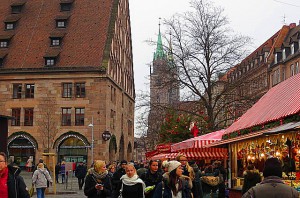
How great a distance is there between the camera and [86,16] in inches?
2057

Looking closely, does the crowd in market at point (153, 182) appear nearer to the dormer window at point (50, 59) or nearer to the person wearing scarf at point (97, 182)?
the person wearing scarf at point (97, 182)

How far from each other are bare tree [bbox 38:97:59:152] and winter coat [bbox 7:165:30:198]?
136ft

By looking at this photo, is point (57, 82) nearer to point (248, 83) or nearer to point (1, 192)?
point (248, 83)

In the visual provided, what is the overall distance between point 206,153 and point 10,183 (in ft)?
56.3

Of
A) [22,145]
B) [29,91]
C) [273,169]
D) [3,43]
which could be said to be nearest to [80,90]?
[29,91]

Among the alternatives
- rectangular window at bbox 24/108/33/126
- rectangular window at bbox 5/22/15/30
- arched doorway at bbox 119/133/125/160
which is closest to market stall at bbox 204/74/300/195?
rectangular window at bbox 24/108/33/126

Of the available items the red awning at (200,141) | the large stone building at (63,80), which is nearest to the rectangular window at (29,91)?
the large stone building at (63,80)

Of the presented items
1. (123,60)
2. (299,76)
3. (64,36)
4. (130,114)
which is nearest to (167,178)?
(299,76)

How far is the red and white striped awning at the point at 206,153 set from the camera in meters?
22.6

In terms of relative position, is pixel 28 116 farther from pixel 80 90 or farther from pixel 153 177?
pixel 153 177

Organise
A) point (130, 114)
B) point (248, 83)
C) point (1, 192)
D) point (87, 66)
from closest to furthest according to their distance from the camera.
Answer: point (1, 192), point (248, 83), point (87, 66), point (130, 114)

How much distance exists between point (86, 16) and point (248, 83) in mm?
24673

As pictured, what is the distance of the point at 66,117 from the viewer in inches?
1930

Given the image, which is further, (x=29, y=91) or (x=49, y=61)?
(x=29, y=91)
